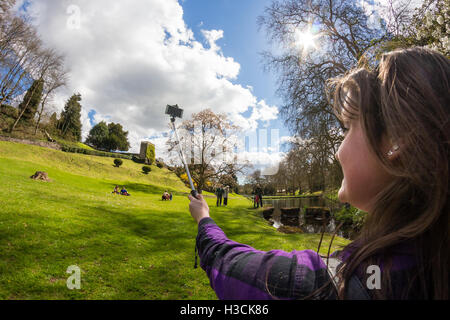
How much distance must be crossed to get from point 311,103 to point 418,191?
11795mm

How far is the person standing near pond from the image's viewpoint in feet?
1.98

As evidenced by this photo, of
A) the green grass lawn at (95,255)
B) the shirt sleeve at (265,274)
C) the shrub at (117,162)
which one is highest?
the shrub at (117,162)

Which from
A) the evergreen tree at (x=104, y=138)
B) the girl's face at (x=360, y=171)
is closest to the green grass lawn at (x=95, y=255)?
the girl's face at (x=360, y=171)

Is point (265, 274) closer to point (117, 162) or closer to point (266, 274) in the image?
point (266, 274)

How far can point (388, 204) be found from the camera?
737 mm

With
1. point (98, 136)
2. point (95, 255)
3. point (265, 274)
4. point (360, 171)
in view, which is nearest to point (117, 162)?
point (98, 136)

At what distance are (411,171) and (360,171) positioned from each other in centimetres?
16

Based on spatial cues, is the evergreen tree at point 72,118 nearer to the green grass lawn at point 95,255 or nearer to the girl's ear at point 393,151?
the green grass lawn at point 95,255

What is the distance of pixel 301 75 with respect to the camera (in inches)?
457

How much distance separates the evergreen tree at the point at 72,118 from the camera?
169 ft

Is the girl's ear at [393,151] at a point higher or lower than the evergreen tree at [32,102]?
lower

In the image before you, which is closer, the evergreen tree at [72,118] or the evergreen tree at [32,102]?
the evergreen tree at [32,102]

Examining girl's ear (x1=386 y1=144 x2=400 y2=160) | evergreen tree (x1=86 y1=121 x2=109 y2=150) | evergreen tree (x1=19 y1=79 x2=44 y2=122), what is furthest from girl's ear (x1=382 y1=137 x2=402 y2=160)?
evergreen tree (x1=86 y1=121 x2=109 y2=150)
